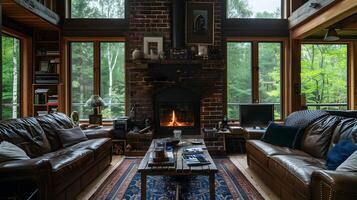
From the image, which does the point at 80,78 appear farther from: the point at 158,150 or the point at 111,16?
the point at 158,150

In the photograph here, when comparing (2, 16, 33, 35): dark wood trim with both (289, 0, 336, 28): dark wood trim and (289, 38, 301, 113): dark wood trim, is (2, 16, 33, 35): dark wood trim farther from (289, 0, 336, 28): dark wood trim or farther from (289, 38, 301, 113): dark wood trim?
(289, 38, 301, 113): dark wood trim

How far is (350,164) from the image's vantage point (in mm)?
2168

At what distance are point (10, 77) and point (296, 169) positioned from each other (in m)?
5.54

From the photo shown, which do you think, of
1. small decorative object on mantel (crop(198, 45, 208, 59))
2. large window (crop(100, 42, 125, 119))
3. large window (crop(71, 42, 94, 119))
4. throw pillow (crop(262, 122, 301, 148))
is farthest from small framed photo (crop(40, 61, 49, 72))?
throw pillow (crop(262, 122, 301, 148))

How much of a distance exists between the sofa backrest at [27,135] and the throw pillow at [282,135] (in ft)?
9.67

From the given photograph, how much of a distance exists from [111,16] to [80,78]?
1.54m

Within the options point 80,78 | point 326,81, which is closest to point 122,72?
point 80,78

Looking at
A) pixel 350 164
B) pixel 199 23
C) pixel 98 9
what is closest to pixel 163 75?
pixel 199 23

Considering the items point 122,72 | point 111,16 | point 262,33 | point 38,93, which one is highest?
point 111,16

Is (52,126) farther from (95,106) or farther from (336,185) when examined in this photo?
(336,185)

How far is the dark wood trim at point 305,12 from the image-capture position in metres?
4.23

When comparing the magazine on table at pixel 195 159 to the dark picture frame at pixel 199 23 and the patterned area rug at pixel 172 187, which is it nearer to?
the patterned area rug at pixel 172 187

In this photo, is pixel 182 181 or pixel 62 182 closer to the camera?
pixel 62 182

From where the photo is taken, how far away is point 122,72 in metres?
6.16
